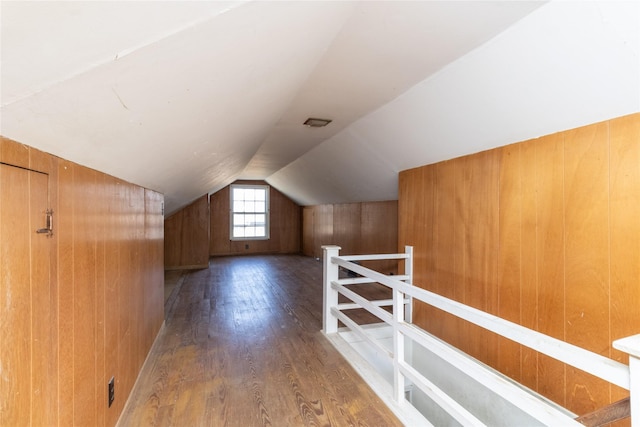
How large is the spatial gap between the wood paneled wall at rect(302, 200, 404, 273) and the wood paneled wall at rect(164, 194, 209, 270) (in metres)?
2.66

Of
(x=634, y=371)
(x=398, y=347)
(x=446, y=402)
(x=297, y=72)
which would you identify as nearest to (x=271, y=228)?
(x=398, y=347)

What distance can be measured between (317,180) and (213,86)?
4.56m

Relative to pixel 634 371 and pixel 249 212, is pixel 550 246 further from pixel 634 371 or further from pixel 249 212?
pixel 249 212

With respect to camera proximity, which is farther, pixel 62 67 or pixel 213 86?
pixel 213 86

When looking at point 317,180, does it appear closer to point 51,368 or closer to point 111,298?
point 111,298

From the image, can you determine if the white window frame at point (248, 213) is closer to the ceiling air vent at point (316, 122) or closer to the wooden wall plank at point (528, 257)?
the ceiling air vent at point (316, 122)

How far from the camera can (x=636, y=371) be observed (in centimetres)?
74

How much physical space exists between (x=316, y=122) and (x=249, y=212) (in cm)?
604

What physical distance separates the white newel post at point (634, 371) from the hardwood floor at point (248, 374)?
4.09ft

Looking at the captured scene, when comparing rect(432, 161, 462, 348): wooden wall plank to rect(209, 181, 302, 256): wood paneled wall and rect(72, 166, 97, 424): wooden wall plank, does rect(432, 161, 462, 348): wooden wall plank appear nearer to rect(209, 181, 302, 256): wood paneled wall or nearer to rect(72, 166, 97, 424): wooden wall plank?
rect(72, 166, 97, 424): wooden wall plank

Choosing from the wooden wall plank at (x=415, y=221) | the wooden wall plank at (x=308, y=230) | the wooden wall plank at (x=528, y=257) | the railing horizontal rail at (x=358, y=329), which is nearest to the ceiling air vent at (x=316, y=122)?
the wooden wall plank at (x=415, y=221)

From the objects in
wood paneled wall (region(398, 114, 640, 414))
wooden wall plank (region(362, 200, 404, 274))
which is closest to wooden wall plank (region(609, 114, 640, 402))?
wood paneled wall (region(398, 114, 640, 414))

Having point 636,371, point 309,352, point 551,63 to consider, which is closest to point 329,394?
point 309,352

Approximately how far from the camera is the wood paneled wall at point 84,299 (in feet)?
2.98
